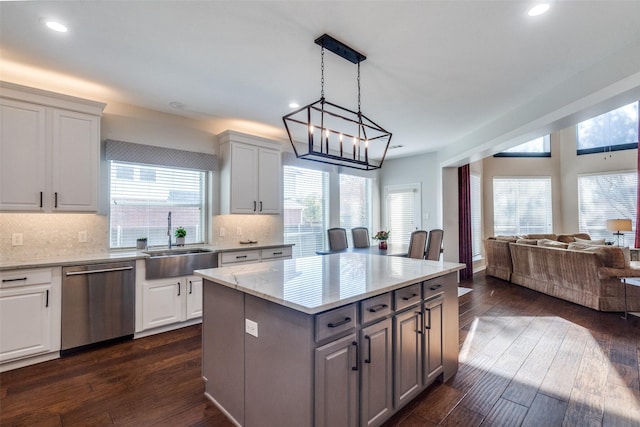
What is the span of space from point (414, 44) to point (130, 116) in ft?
10.8

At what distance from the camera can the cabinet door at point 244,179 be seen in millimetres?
4203

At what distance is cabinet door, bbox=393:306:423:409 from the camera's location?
1906 mm

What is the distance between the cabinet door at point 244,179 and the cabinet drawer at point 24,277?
6.64ft

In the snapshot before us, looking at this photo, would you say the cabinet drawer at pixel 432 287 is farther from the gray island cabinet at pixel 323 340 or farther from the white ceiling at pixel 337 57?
the white ceiling at pixel 337 57

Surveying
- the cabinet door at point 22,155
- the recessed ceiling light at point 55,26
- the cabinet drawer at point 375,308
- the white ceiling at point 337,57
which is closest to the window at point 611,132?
the white ceiling at point 337,57

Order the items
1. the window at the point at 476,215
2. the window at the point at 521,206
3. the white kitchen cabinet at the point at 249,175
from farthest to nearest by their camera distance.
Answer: the window at the point at 521,206, the window at the point at 476,215, the white kitchen cabinet at the point at 249,175

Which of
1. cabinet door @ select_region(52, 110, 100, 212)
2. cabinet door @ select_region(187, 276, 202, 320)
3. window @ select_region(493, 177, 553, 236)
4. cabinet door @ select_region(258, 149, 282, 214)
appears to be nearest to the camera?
cabinet door @ select_region(52, 110, 100, 212)

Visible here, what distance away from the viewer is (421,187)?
6.38 metres

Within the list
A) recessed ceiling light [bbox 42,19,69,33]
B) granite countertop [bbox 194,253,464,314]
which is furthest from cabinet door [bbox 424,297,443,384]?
recessed ceiling light [bbox 42,19,69,33]

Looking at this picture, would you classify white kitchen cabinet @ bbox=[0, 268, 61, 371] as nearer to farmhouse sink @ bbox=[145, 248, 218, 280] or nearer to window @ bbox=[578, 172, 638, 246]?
farmhouse sink @ bbox=[145, 248, 218, 280]

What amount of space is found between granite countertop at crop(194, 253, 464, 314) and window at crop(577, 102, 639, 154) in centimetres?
701

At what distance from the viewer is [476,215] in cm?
711

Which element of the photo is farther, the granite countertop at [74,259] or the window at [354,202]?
the window at [354,202]

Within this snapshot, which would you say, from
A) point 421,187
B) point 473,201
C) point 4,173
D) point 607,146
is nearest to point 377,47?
point 4,173
